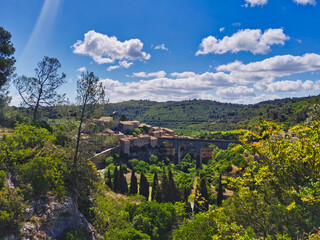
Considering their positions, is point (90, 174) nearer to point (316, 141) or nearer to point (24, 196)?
point (24, 196)

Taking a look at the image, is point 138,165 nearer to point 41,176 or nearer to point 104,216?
point 104,216

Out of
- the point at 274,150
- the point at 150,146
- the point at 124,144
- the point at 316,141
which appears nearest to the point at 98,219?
the point at 274,150

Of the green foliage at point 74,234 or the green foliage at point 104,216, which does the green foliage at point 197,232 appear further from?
the green foliage at point 74,234

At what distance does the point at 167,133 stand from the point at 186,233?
2592 inches

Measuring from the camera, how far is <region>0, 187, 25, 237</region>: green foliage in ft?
30.1

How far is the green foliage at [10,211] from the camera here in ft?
30.1

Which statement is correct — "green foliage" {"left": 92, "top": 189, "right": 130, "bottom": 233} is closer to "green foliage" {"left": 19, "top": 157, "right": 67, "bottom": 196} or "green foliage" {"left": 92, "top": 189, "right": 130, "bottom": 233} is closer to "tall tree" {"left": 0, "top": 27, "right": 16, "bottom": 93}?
"green foliage" {"left": 19, "top": 157, "right": 67, "bottom": 196}

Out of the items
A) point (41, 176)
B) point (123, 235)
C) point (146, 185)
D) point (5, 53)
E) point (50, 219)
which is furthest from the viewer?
point (146, 185)

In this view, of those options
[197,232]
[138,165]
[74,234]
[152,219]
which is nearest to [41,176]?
[74,234]

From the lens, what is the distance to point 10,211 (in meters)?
9.61

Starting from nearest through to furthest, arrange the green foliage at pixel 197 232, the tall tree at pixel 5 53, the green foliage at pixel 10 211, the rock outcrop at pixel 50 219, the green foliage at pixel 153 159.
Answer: the green foliage at pixel 10 211, the rock outcrop at pixel 50 219, the green foliage at pixel 197 232, the tall tree at pixel 5 53, the green foliage at pixel 153 159

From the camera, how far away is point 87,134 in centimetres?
1741

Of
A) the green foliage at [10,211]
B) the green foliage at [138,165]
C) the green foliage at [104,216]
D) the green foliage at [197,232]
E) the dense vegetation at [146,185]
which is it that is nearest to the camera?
the dense vegetation at [146,185]

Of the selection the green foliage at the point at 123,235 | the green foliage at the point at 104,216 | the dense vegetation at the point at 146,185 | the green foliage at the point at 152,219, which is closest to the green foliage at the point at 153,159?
the dense vegetation at the point at 146,185
